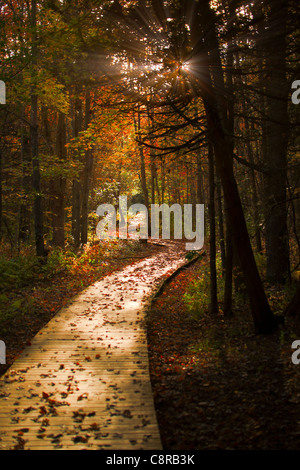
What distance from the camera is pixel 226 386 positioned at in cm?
595

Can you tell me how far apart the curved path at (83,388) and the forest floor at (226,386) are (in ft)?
1.35

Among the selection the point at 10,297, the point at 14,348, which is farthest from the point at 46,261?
the point at 14,348

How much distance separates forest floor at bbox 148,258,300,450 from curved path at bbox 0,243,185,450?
0.41 metres

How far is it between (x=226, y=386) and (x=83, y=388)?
2172 millimetres

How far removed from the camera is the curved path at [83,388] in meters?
4.41

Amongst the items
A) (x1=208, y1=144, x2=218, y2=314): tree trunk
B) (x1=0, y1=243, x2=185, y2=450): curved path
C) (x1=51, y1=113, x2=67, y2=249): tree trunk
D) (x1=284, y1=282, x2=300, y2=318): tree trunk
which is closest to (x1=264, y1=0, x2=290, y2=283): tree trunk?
(x1=208, y1=144, x2=218, y2=314): tree trunk

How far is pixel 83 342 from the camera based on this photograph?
7.79 metres

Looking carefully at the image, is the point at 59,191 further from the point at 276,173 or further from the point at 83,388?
the point at 83,388

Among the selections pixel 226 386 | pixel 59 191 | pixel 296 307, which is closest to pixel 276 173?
pixel 296 307

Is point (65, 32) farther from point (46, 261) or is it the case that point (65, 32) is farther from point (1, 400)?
point (46, 261)

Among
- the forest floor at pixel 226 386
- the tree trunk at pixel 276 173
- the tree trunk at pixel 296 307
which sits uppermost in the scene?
the tree trunk at pixel 276 173

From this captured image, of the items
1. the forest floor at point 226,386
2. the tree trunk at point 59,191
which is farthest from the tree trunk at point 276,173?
the tree trunk at point 59,191

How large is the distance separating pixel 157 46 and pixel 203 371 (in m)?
5.85

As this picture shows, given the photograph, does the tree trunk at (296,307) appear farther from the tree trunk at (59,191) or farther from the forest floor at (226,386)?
the tree trunk at (59,191)
